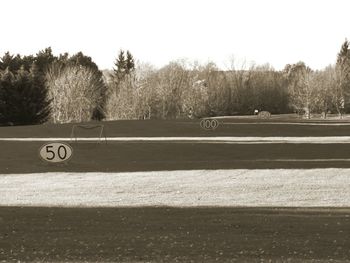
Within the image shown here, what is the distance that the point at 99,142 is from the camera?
46.7m

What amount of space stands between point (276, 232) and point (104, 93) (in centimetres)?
9936

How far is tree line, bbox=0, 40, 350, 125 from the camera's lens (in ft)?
255

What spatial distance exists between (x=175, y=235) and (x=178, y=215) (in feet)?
9.72

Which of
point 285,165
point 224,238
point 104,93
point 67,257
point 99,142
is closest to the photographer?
point 67,257

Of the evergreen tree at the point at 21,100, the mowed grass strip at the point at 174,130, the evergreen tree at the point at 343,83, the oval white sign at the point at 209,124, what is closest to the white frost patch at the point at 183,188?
the mowed grass strip at the point at 174,130

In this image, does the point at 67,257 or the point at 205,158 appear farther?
the point at 205,158

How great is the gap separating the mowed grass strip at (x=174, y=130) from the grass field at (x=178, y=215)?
51.3ft

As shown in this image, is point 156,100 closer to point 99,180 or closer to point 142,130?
point 142,130

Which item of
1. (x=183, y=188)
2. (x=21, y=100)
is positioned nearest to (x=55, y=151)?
(x=183, y=188)

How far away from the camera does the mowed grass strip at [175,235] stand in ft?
30.9

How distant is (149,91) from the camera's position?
102 metres

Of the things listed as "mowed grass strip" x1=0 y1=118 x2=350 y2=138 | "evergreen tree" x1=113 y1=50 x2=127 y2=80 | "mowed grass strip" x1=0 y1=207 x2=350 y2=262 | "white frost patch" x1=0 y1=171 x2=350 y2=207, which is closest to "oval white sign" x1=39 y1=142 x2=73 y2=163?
"white frost patch" x1=0 y1=171 x2=350 y2=207

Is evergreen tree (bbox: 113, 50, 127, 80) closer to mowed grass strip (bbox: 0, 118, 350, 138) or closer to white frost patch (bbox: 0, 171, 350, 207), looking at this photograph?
mowed grass strip (bbox: 0, 118, 350, 138)

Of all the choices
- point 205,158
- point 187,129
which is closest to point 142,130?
point 187,129
